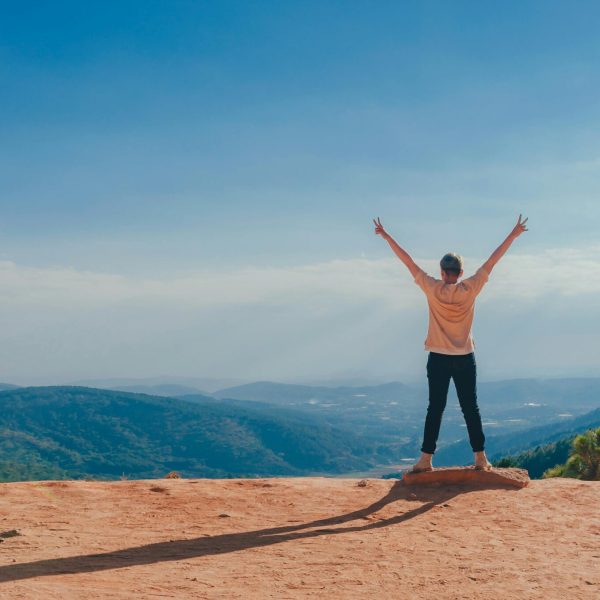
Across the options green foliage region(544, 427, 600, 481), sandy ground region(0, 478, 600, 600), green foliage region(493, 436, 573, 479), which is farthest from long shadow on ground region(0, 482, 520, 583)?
green foliage region(493, 436, 573, 479)

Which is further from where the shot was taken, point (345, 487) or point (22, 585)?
point (345, 487)

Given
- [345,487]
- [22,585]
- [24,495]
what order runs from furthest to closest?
[345,487] → [24,495] → [22,585]

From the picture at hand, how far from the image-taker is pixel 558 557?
6.64 m

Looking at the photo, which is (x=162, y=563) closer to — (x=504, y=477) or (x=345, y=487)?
(x=345, y=487)

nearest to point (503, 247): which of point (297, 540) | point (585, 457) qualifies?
point (297, 540)

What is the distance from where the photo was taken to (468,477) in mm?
9984

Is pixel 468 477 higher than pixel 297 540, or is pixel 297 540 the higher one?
pixel 468 477

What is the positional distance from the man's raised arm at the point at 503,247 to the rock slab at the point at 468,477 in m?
2.95

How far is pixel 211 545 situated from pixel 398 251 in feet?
17.0

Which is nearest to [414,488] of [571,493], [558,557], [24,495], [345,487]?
[345,487]

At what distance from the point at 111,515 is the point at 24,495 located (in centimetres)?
173

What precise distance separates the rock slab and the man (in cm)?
20

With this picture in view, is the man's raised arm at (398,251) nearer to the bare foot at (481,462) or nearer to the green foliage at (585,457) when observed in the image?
the bare foot at (481,462)

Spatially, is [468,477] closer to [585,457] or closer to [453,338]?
[453,338]
